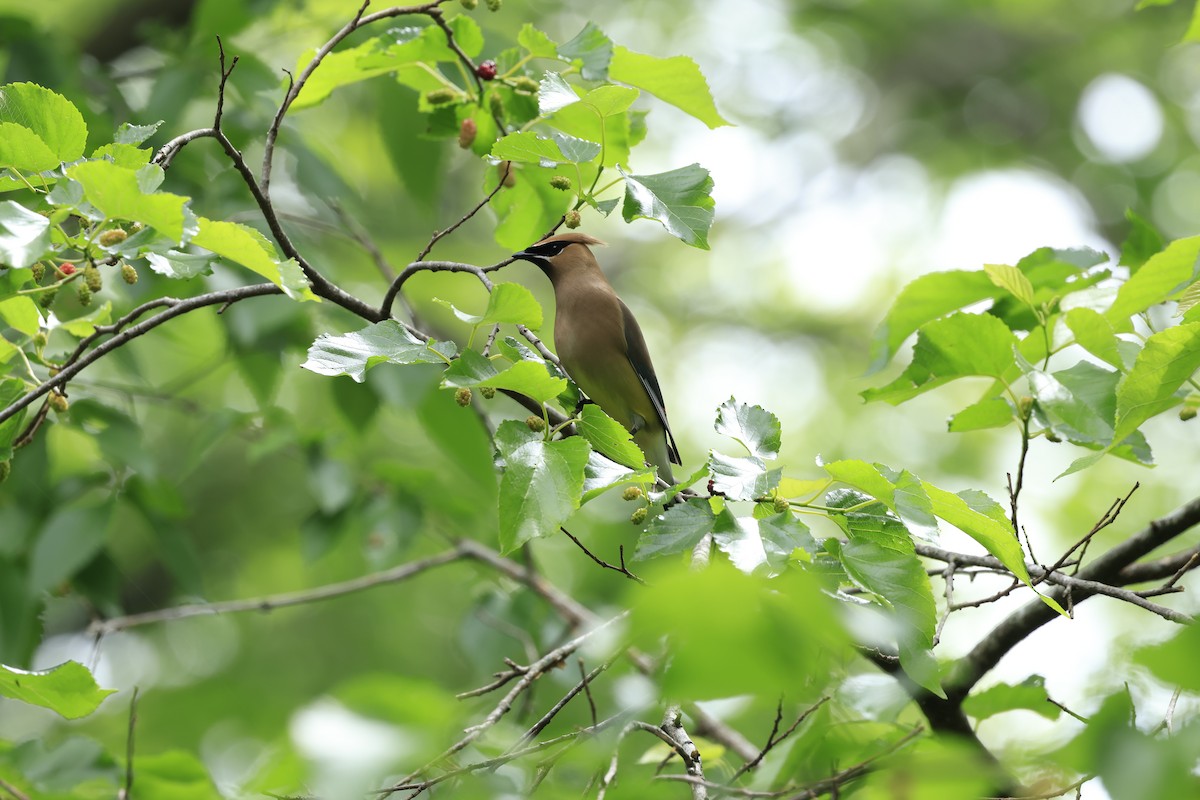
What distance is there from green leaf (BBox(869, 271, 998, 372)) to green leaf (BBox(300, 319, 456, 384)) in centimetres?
174

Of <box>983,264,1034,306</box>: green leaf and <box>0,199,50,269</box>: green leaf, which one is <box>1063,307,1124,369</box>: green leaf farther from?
<box>0,199,50,269</box>: green leaf

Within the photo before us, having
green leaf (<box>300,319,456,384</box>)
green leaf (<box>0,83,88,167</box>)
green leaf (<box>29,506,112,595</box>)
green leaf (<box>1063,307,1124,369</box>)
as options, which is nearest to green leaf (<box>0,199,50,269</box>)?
green leaf (<box>0,83,88,167</box>)

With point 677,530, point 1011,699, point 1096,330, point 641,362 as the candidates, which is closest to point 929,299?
point 1096,330

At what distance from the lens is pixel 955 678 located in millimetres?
3436

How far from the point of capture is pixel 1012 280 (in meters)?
3.37

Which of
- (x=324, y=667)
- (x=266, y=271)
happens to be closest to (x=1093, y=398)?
(x=266, y=271)

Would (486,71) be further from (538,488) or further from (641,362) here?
(641,362)

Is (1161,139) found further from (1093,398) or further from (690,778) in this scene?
(690,778)

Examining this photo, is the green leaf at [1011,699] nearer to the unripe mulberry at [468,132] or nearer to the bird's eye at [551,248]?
the unripe mulberry at [468,132]

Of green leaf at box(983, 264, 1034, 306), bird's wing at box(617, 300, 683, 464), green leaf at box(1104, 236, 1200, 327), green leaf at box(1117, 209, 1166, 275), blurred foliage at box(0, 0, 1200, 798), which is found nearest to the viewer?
blurred foliage at box(0, 0, 1200, 798)

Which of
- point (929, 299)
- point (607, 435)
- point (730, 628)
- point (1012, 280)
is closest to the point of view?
point (730, 628)

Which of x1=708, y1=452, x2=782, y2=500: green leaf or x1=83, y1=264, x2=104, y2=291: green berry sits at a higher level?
x1=83, y1=264, x2=104, y2=291: green berry

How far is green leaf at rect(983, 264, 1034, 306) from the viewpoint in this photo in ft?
11.0

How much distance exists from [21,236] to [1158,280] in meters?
2.98
